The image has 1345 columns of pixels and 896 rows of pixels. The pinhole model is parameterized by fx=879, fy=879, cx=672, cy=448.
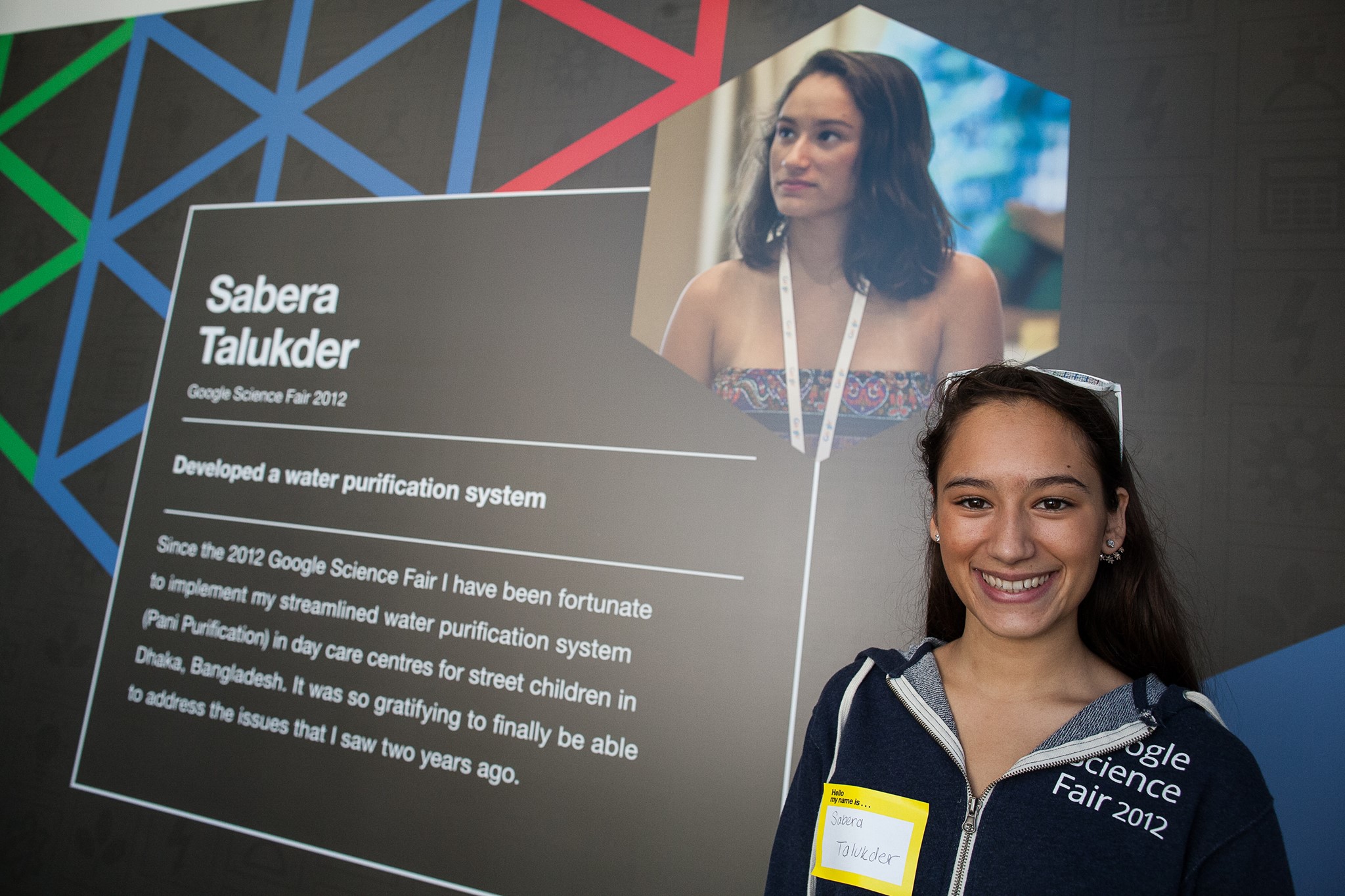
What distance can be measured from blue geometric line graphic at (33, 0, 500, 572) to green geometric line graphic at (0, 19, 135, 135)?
0.17 feet

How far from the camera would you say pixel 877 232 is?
73.0 inches

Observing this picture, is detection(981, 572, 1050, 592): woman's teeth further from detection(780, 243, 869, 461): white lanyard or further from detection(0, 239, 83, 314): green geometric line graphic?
detection(0, 239, 83, 314): green geometric line graphic

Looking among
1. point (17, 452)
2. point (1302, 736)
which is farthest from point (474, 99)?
point (1302, 736)

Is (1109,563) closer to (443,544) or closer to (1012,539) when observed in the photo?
(1012,539)

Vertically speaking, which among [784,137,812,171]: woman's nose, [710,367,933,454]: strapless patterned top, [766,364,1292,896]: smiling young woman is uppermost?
[784,137,812,171]: woman's nose

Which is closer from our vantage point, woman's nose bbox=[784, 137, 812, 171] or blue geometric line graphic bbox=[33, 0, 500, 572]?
woman's nose bbox=[784, 137, 812, 171]

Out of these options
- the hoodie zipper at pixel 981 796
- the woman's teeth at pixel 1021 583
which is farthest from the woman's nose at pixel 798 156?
the hoodie zipper at pixel 981 796

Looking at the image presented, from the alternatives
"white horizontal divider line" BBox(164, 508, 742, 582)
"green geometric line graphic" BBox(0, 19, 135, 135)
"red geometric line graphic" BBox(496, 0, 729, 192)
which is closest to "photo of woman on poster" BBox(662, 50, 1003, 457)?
"red geometric line graphic" BBox(496, 0, 729, 192)

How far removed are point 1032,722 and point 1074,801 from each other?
4.2 inches

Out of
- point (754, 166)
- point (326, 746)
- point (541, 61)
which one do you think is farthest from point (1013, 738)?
point (541, 61)

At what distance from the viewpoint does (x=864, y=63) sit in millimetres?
1915

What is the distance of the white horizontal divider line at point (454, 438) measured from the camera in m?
1.91

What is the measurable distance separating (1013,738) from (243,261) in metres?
2.28

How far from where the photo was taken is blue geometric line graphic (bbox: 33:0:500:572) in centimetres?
229
